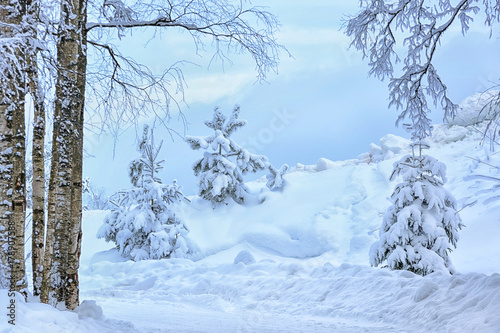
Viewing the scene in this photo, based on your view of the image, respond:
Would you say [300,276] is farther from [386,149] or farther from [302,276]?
[386,149]

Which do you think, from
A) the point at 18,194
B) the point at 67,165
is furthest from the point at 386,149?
the point at 18,194

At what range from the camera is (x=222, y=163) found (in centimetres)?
2125

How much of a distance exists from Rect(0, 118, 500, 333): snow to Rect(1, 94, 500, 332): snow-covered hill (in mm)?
31

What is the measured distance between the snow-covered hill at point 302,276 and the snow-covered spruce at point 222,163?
792 millimetres

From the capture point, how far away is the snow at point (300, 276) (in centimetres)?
655

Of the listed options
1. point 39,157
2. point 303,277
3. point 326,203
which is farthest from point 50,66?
point 326,203

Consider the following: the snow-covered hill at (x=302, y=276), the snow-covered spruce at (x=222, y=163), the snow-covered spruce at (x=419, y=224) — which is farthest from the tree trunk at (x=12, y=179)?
the snow-covered spruce at (x=222, y=163)

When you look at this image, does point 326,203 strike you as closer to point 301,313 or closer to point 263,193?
point 263,193

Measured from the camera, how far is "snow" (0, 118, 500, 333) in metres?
6.55

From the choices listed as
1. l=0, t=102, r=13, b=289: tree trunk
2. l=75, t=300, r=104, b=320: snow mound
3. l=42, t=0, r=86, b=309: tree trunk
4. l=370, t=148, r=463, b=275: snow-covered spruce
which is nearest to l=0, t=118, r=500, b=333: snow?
l=75, t=300, r=104, b=320: snow mound

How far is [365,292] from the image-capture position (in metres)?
8.66

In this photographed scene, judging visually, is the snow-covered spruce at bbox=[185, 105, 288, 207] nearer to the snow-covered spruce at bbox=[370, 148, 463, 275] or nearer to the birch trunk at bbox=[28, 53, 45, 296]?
the snow-covered spruce at bbox=[370, 148, 463, 275]

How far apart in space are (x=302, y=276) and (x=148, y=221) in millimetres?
9139

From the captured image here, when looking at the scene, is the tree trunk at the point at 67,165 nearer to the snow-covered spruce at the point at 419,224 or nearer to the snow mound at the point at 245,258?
the snow-covered spruce at the point at 419,224
